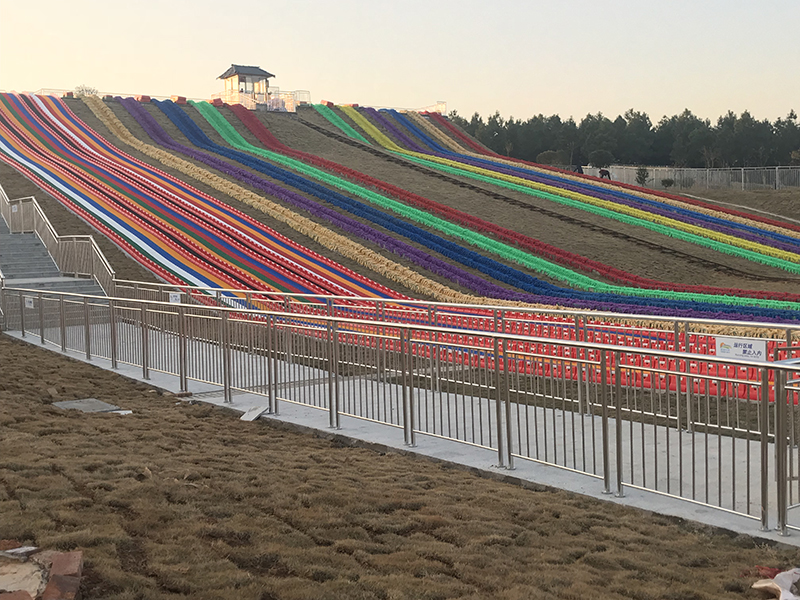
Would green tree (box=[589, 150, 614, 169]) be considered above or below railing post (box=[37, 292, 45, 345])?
above

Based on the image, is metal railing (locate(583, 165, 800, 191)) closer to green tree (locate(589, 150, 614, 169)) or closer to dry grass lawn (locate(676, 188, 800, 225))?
dry grass lawn (locate(676, 188, 800, 225))

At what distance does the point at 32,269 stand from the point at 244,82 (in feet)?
172

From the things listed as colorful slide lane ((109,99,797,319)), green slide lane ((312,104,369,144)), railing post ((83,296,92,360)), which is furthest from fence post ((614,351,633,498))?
green slide lane ((312,104,369,144))

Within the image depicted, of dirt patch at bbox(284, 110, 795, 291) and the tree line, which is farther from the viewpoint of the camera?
the tree line

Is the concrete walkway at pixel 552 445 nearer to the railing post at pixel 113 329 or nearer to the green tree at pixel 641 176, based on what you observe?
the railing post at pixel 113 329

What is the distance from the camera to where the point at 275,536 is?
18.4 ft

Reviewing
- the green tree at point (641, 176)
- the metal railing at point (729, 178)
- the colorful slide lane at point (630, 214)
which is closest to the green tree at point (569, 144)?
Result: the metal railing at point (729, 178)

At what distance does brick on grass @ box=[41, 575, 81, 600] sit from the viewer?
4.24 m

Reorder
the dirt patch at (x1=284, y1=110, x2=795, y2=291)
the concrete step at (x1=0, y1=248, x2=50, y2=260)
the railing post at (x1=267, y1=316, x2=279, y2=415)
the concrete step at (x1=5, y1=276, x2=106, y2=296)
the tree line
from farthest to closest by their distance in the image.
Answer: the tree line < the dirt patch at (x1=284, y1=110, x2=795, y2=291) < the concrete step at (x1=0, y1=248, x2=50, y2=260) < the concrete step at (x1=5, y1=276, x2=106, y2=296) < the railing post at (x1=267, y1=316, x2=279, y2=415)

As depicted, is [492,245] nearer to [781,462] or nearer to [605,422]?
Result: [605,422]

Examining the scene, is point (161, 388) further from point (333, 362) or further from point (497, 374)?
point (497, 374)

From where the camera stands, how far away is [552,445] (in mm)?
8695

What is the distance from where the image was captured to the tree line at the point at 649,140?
84.4m

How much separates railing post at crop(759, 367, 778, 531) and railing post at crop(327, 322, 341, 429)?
5.10 m
